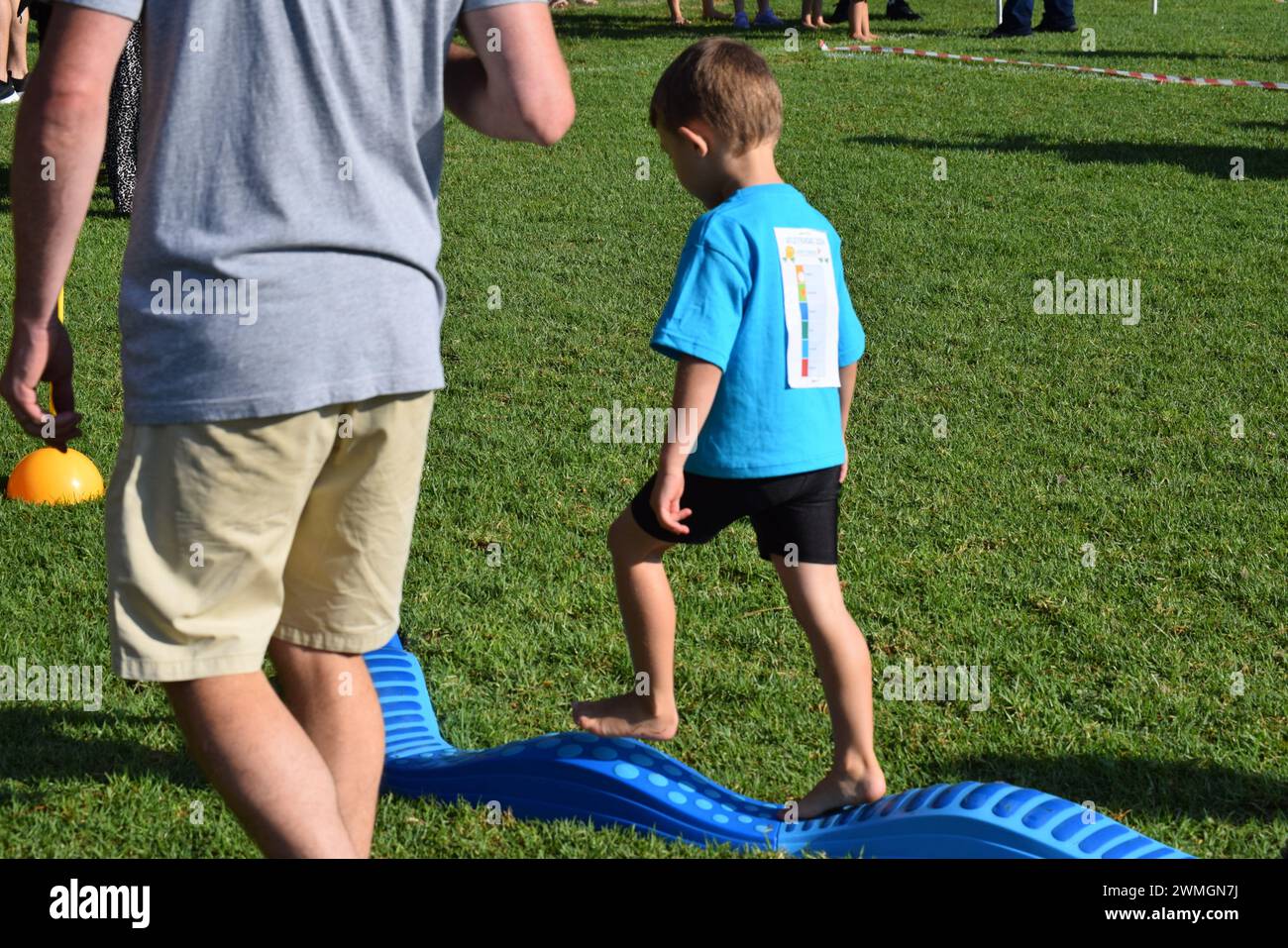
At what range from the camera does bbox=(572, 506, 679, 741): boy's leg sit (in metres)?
3.21

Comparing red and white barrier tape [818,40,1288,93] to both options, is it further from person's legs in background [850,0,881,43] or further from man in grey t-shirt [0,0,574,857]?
man in grey t-shirt [0,0,574,857]

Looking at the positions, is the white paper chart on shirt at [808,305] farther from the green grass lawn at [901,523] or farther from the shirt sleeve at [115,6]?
the shirt sleeve at [115,6]

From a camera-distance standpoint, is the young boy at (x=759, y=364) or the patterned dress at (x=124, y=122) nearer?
the young boy at (x=759, y=364)

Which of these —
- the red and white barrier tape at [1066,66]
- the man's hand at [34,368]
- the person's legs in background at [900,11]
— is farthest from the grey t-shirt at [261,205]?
the person's legs in background at [900,11]

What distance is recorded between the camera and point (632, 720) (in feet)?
11.2

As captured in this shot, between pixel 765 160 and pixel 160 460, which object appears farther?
pixel 765 160

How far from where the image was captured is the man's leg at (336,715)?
242cm

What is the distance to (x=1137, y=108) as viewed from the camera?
41.8 ft

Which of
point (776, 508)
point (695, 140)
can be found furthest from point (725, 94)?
point (776, 508)

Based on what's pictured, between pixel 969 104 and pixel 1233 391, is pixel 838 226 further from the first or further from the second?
pixel 969 104

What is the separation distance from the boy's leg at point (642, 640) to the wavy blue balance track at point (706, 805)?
0.15 metres

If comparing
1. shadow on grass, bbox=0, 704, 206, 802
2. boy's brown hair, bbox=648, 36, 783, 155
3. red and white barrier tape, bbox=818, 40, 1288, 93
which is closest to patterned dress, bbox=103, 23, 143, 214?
shadow on grass, bbox=0, 704, 206, 802

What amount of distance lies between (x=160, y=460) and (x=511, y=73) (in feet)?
2.49
